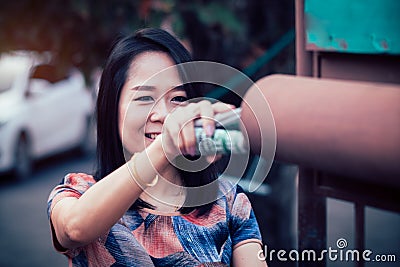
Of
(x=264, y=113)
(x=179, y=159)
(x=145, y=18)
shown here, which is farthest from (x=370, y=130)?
(x=145, y=18)

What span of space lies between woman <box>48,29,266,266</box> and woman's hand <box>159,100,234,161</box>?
0.12 meters

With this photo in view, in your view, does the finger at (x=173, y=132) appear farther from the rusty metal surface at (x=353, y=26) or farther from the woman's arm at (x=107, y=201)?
the rusty metal surface at (x=353, y=26)

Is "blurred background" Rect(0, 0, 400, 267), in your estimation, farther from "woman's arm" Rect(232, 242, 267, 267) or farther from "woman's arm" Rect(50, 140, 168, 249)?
"woman's arm" Rect(50, 140, 168, 249)

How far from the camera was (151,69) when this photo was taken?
153 centimetres

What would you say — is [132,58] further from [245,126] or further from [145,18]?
[145,18]

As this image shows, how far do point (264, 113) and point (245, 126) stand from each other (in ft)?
0.16

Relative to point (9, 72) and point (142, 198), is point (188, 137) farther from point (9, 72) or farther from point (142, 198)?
point (9, 72)

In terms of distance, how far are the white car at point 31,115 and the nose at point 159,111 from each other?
552 centimetres

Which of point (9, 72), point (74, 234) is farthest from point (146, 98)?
point (9, 72)

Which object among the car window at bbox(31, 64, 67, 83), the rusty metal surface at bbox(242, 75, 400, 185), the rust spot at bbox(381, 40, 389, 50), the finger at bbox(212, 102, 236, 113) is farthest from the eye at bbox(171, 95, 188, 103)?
the car window at bbox(31, 64, 67, 83)

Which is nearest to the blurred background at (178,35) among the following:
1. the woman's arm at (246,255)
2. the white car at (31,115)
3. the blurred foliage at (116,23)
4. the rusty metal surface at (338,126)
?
the blurred foliage at (116,23)

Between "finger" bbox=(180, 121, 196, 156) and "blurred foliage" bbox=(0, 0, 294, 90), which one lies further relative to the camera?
"blurred foliage" bbox=(0, 0, 294, 90)

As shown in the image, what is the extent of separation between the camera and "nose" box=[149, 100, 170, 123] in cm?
143

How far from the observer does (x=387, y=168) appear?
1102 millimetres
